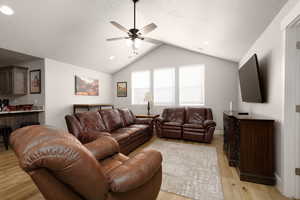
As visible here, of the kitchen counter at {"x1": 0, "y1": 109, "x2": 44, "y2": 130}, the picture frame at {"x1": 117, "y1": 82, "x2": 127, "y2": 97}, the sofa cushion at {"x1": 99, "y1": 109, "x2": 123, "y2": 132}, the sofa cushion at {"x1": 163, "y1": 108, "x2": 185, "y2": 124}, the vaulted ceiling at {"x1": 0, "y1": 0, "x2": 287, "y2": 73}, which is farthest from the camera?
the picture frame at {"x1": 117, "y1": 82, "x2": 127, "y2": 97}

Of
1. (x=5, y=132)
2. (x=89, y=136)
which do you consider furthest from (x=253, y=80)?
(x=5, y=132)

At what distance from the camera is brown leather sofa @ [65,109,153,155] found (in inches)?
97.1

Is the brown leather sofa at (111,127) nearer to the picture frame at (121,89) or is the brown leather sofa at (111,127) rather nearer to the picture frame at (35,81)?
the picture frame at (121,89)

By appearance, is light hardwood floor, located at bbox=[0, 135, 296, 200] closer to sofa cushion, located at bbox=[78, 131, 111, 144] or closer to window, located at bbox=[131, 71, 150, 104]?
sofa cushion, located at bbox=[78, 131, 111, 144]

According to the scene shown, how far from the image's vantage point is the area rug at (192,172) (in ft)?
5.70

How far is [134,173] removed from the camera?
997 mm

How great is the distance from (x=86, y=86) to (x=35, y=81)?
4.75ft

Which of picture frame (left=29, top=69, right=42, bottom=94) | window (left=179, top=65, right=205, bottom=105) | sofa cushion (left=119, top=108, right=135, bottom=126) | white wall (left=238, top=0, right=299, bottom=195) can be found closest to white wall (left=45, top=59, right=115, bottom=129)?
picture frame (left=29, top=69, right=42, bottom=94)

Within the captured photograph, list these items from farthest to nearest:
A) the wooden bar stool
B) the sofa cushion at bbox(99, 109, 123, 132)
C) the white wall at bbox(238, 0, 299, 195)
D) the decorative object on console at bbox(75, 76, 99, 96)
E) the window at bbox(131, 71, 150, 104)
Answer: the window at bbox(131, 71, 150, 104)
the decorative object on console at bbox(75, 76, 99, 96)
the wooden bar stool
the sofa cushion at bbox(99, 109, 123, 132)
the white wall at bbox(238, 0, 299, 195)

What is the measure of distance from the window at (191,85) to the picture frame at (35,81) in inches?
178

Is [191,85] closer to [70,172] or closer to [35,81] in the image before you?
[70,172]

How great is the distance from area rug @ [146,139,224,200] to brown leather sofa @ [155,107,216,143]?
370 millimetres

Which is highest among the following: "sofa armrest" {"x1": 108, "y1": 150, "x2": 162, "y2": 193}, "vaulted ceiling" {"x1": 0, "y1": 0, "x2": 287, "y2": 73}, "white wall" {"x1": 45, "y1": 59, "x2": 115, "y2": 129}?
"vaulted ceiling" {"x1": 0, "y1": 0, "x2": 287, "y2": 73}

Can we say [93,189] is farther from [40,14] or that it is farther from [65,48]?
[65,48]
